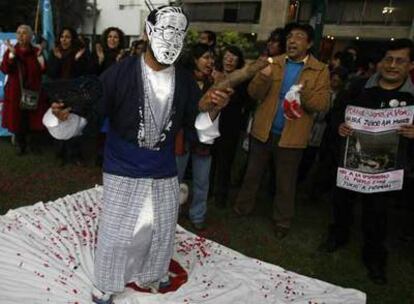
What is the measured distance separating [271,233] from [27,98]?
3439 millimetres

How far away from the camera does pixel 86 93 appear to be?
2373 millimetres

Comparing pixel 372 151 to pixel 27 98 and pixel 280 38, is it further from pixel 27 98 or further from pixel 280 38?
pixel 27 98

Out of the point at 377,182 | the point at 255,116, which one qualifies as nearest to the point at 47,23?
the point at 255,116

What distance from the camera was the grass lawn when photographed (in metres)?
3.62

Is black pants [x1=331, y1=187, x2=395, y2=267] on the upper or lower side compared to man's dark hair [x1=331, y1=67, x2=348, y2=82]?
lower

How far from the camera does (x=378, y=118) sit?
3.46 metres

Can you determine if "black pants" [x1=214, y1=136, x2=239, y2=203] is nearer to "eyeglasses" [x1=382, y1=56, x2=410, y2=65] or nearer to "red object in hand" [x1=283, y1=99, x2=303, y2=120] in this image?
"red object in hand" [x1=283, y1=99, x2=303, y2=120]

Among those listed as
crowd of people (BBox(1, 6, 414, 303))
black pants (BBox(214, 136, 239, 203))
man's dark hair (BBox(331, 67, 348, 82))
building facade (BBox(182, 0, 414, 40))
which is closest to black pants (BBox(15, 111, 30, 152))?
crowd of people (BBox(1, 6, 414, 303))

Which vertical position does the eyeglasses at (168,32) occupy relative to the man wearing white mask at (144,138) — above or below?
above

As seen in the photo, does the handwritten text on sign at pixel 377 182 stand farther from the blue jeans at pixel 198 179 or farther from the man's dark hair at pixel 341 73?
the man's dark hair at pixel 341 73

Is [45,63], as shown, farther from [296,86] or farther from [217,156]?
[296,86]

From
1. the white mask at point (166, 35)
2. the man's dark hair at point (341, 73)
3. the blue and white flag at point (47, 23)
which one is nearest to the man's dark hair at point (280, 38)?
the man's dark hair at point (341, 73)

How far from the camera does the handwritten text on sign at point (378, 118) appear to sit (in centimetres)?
339

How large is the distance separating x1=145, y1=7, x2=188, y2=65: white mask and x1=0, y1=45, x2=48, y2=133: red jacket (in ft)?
11.5
